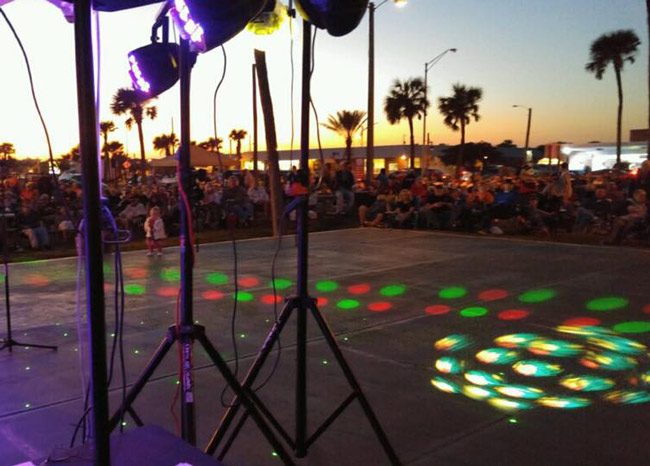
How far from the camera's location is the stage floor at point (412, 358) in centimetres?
355

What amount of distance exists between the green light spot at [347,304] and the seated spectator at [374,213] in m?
8.50

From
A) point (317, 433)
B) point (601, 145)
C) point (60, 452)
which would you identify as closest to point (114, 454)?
point (60, 452)

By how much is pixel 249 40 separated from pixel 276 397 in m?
2.31

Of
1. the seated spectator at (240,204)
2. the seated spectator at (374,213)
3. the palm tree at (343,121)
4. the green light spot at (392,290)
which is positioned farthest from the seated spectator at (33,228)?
the palm tree at (343,121)

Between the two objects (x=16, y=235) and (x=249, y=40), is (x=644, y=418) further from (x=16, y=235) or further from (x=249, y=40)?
(x=16, y=235)

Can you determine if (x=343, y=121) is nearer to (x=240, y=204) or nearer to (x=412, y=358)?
(x=240, y=204)

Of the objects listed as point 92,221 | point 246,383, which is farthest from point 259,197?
point 92,221

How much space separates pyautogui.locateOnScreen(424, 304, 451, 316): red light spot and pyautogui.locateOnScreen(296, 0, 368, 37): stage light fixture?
4132 millimetres

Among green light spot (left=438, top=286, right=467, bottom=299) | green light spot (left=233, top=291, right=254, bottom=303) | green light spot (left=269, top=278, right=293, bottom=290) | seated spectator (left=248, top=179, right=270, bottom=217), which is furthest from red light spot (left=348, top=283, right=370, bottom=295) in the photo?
seated spectator (left=248, top=179, right=270, bottom=217)

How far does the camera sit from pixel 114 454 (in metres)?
2.31

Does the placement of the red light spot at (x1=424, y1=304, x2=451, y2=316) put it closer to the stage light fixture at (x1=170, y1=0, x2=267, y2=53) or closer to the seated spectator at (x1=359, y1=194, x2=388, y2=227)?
the stage light fixture at (x1=170, y1=0, x2=267, y2=53)

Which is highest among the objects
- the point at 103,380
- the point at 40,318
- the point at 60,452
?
the point at 103,380

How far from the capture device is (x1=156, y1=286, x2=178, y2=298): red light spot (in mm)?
7654

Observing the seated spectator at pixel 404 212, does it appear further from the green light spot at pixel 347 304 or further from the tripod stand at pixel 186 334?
the tripod stand at pixel 186 334
